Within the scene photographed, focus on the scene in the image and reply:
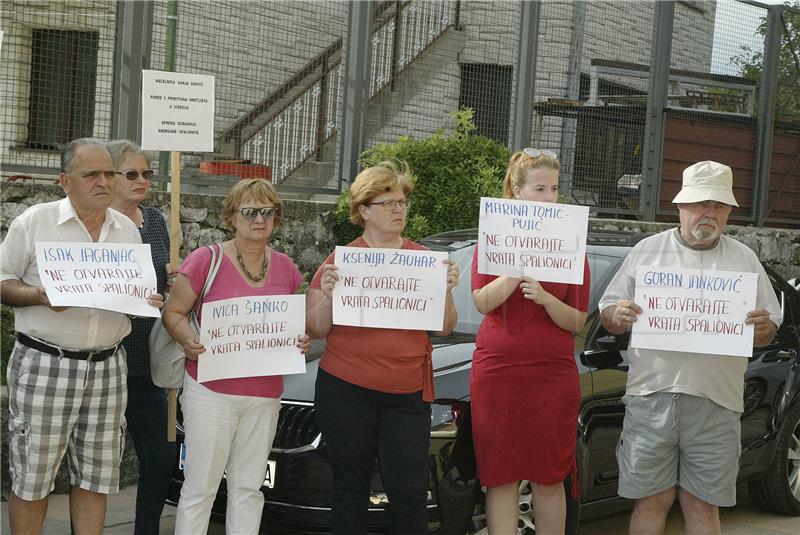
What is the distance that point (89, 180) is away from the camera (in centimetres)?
455

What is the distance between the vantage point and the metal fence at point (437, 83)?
8.04 meters

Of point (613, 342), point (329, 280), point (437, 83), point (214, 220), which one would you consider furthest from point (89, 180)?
point (437, 83)

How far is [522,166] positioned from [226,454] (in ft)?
5.98

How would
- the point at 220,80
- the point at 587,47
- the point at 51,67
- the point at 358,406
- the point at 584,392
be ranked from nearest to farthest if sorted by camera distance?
the point at 358,406 < the point at 584,392 < the point at 51,67 < the point at 220,80 < the point at 587,47

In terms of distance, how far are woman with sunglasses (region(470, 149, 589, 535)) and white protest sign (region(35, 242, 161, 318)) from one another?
1451 mm

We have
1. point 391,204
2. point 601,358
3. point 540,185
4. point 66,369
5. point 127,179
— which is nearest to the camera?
point 66,369

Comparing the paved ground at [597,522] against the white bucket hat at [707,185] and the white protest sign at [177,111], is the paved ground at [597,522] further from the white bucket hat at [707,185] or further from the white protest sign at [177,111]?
the white bucket hat at [707,185]

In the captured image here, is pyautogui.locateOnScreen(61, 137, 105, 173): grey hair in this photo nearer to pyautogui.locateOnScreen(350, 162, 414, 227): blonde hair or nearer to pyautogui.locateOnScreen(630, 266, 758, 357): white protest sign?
pyautogui.locateOnScreen(350, 162, 414, 227): blonde hair

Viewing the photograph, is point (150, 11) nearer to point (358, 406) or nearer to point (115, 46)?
point (115, 46)

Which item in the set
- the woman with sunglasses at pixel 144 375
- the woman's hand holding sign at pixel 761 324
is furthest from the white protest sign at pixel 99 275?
the woman's hand holding sign at pixel 761 324

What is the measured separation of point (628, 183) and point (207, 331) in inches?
323

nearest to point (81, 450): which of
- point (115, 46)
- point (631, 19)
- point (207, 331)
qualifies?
point (207, 331)

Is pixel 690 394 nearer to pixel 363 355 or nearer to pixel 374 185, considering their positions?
pixel 363 355

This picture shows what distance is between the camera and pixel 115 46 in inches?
324
